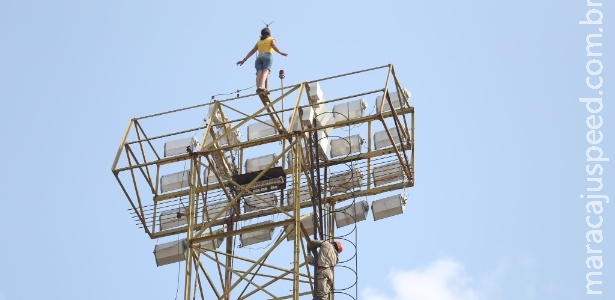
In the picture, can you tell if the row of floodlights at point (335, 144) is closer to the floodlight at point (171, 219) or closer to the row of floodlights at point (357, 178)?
the row of floodlights at point (357, 178)

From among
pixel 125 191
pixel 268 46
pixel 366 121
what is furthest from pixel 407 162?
pixel 125 191

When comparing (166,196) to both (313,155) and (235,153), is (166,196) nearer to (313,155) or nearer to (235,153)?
(235,153)

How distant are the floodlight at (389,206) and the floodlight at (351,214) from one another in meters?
0.26

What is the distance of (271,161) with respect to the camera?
39.5 meters

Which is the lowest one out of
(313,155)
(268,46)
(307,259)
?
(307,259)

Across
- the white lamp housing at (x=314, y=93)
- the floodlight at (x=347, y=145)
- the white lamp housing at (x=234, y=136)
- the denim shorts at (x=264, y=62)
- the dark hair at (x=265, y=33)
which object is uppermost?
the dark hair at (x=265, y=33)

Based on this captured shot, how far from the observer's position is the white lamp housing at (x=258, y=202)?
39.1 m

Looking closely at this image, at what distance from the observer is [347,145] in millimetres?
39156

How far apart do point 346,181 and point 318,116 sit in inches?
69.8

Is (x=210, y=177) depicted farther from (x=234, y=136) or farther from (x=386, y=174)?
(x=386, y=174)

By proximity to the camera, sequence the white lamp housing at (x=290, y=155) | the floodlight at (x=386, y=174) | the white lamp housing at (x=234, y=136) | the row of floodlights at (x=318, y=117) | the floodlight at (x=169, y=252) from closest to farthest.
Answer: the white lamp housing at (x=290, y=155) → the row of floodlights at (x=318, y=117) → the floodlight at (x=386, y=174) → the white lamp housing at (x=234, y=136) → the floodlight at (x=169, y=252)

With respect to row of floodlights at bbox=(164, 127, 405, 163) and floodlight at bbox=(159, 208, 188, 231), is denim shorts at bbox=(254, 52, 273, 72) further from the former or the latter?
floodlight at bbox=(159, 208, 188, 231)

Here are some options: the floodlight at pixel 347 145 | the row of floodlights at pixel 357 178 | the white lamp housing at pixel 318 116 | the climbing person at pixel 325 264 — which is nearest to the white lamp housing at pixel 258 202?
the row of floodlights at pixel 357 178

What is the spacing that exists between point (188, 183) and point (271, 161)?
2344mm
